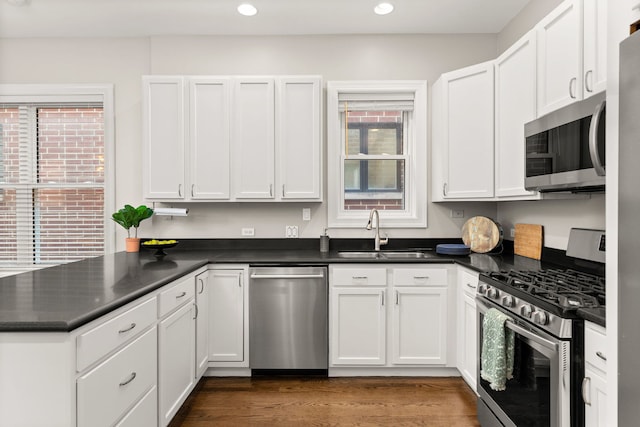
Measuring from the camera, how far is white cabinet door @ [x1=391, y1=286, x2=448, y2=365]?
289 centimetres

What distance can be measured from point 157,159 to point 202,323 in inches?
55.9

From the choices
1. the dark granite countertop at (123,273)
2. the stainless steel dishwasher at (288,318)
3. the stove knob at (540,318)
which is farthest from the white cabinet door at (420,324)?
the stove knob at (540,318)

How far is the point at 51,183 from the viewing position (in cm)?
369

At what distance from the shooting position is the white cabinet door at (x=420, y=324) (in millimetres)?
2887

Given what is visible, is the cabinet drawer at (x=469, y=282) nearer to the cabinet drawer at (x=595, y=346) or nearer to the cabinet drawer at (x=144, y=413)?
the cabinet drawer at (x=595, y=346)

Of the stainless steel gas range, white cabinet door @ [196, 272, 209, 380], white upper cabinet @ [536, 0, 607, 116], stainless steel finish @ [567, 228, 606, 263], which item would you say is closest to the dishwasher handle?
white cabinet door @ [196, 272, 209, 380]

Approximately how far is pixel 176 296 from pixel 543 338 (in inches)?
74.1

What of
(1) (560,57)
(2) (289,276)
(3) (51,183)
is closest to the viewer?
(1) (560,57)

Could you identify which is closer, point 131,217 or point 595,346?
point 595,346

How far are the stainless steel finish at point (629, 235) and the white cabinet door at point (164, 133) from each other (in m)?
2.96

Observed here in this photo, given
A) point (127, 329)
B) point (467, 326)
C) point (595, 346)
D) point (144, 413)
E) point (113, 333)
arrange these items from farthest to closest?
point (467, 326)
point (144, 413)
point (127, 329)
point (113, 333)
point (595, 346)

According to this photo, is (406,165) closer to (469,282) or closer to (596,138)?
(469,282)

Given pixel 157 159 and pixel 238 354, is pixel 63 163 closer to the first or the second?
pixel 157 159

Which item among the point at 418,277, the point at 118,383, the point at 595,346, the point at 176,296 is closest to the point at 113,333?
the point at 118,383
